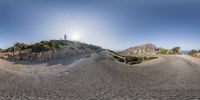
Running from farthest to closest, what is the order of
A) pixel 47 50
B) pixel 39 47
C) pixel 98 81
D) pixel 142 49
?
pixel 142 49 < pixel 39 47 < pixel 47 50 < pixel 98 81

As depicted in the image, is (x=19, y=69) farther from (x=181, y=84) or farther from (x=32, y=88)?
(x=181, y=84)

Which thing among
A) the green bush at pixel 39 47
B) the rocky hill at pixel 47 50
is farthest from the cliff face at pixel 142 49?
the green bush at pixel 39 47

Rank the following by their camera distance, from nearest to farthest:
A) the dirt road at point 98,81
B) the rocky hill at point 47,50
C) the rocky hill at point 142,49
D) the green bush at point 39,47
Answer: the dirt road at point 98,81
the rocky hill at point 47,50
the green bush at point 39,47
the rocky hill at point 142,49

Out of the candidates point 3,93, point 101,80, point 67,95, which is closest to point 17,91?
point 3,93

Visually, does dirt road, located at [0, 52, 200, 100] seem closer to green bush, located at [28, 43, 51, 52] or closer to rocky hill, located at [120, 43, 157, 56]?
green bush, located at [28, 43, 51, 52]

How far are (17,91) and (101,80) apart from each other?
7.45 m

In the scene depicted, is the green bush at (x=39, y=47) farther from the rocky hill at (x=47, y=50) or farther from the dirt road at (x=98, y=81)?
the dirt road at (x=98, y=81)

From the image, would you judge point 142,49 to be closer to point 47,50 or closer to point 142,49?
point 142,49

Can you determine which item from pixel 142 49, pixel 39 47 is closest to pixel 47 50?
pixel 39 47

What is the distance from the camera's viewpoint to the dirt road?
18.9 metres

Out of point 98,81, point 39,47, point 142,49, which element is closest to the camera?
point 98,81

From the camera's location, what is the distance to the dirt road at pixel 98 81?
18.9 metres

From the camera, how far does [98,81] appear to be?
81.1 feet

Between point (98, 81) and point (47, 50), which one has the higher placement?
point (47, 50)
